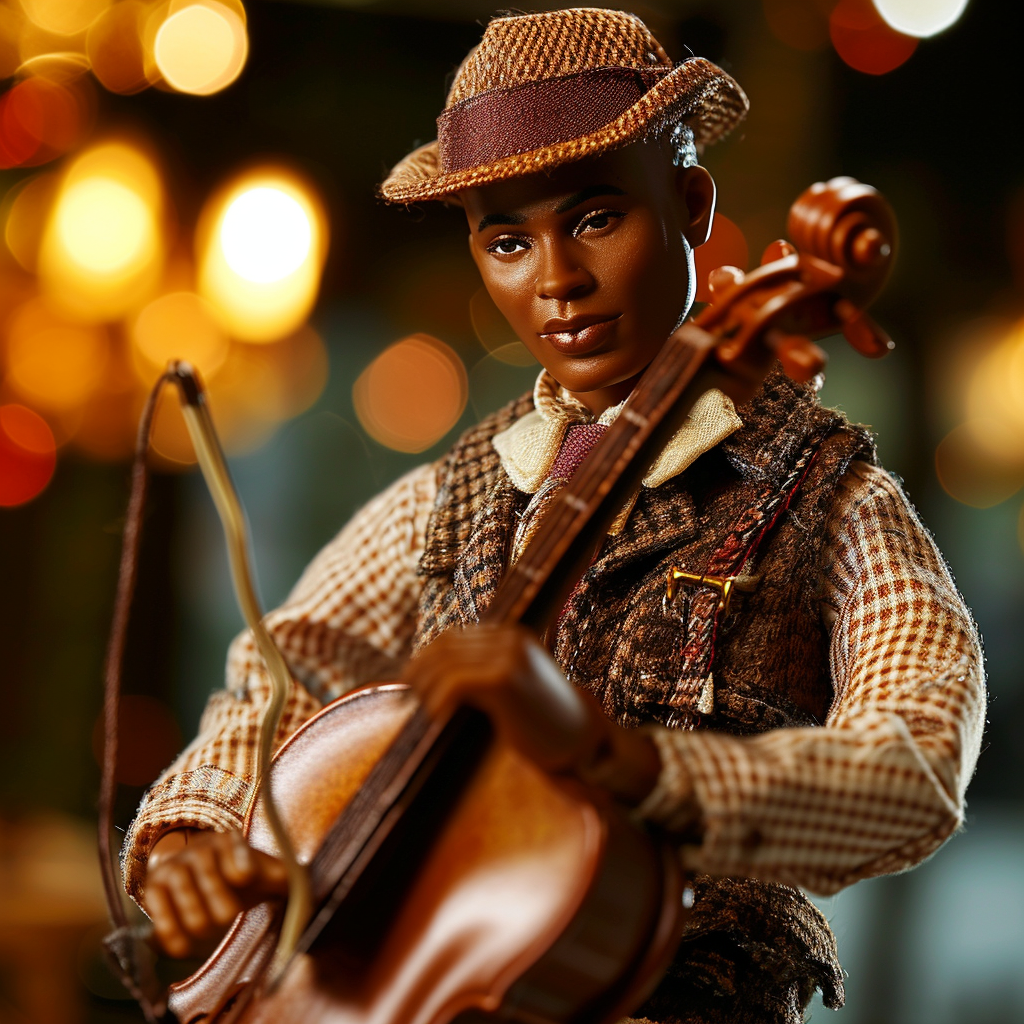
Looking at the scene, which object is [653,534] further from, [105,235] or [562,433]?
[105,235]

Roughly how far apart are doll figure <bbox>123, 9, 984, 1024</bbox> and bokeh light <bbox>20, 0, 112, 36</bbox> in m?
2.68

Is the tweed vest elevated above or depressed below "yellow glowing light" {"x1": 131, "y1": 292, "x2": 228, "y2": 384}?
below

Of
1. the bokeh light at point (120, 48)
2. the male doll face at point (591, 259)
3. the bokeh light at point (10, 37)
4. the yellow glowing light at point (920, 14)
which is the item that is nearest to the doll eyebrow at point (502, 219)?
the male doll face at point (591, 259)

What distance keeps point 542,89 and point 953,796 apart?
28.5 inches

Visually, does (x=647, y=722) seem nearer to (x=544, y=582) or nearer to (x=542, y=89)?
(x=544, y=582)

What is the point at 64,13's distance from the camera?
341 centimetres

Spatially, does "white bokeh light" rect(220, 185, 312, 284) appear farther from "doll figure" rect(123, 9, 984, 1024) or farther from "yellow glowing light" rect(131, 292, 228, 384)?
"doll figure" rect(123, 9, 984, 1024)

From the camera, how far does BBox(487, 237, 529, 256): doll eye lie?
1.13 m

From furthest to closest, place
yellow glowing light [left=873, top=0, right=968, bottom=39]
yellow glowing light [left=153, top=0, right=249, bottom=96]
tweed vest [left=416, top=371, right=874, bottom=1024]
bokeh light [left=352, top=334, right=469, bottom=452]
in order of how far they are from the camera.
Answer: bokeh light [left=352, top=334, right=469, bottom=452], yellow glowing light [left=153, top=0, right=249, bottom=96], yellow glowing light [left=873, top=0, right=968, bottom=39], tweed vest [left=416, top=371, right=874, bottom=1024]

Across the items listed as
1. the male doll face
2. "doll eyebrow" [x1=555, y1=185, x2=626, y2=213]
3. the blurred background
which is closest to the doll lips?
the male doll face

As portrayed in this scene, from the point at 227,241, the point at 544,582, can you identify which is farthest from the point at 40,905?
the point at 544,582

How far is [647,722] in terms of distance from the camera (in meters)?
1.07

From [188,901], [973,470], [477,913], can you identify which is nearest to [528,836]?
[477,913]

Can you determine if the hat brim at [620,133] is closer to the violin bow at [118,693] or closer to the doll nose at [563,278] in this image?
the doll nose at [563,278]
